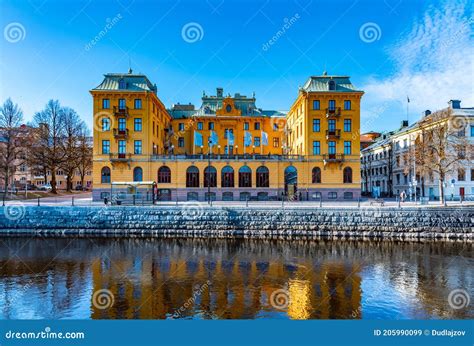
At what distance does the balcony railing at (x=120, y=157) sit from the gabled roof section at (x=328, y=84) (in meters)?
28.3

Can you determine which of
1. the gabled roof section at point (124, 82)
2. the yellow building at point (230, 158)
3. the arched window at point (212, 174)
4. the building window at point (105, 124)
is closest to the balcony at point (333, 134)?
the yellow building at point (230, 158)

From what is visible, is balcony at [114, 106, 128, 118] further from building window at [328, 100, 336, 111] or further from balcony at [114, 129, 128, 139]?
building window at [328, 100, 336, 111]

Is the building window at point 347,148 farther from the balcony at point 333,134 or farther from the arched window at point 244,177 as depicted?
the arched window at point 244,177

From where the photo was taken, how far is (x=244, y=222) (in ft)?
108

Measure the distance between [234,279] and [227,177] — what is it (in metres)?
32.1

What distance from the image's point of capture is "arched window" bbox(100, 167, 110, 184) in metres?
48.2

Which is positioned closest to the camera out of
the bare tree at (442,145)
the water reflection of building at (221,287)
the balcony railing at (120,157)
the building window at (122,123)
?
the water reflection of building at (221,287)

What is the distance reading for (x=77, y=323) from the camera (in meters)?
9.22

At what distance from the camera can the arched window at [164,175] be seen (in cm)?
4925

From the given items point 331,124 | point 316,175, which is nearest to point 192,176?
point 316,175

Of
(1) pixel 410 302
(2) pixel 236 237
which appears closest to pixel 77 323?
(1) pixel 410 302

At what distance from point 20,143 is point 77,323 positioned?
55.6m

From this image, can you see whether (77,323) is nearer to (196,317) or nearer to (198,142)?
(196,317)

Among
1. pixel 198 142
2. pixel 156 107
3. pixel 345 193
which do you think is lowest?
pixel 345 193
